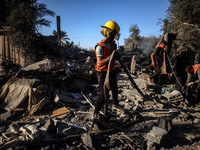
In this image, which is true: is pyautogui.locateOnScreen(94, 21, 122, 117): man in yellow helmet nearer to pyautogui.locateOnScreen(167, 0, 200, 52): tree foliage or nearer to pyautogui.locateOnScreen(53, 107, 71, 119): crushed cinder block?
pyautogui.locateOnScreen(53, 107, 71, 119): crushed cinder block

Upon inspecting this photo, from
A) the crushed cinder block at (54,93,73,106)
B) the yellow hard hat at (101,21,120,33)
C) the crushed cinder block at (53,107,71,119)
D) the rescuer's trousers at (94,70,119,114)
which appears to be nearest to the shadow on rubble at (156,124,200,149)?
the rescuer's trousers at (94,70,119,114)

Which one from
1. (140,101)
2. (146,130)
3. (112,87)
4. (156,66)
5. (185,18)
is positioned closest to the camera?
(146,130)

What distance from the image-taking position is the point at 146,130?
3002mm

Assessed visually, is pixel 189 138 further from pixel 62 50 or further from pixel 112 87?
pixel 62 50

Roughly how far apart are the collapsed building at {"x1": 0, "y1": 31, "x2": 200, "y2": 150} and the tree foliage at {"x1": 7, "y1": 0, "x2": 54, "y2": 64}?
5795 millimetres

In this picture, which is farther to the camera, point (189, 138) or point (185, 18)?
point (185, 18)

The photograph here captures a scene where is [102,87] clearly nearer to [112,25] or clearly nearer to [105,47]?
[105,47]

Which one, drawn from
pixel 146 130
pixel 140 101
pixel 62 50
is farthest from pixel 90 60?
pixel 146 130

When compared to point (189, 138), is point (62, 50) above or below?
above

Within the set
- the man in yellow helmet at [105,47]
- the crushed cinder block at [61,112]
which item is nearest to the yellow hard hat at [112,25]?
the man in yellow helmet at [105,47]

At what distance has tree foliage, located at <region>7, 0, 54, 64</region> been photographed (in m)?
10.2

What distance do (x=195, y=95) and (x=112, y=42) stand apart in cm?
416

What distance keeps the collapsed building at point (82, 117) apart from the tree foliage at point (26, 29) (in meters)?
5.79

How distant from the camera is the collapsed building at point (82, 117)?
2.51 meters
